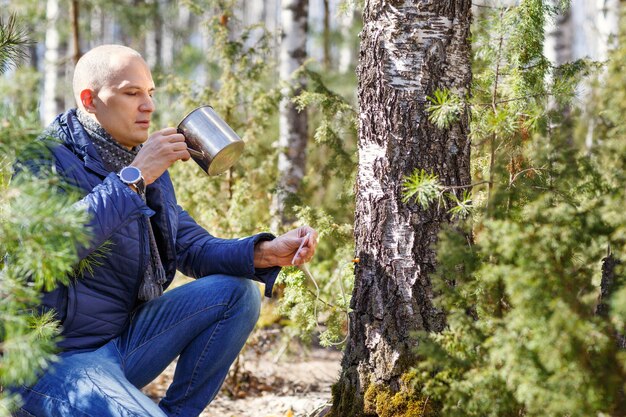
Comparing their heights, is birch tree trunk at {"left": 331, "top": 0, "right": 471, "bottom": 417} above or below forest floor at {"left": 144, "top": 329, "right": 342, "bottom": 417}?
above

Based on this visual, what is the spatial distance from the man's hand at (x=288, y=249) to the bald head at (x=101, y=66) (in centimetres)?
88

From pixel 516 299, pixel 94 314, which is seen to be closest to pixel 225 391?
pixel 94 314

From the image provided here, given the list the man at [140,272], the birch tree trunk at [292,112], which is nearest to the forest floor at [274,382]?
the man at [140,272]

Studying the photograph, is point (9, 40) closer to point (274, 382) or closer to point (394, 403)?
point (394, 403)

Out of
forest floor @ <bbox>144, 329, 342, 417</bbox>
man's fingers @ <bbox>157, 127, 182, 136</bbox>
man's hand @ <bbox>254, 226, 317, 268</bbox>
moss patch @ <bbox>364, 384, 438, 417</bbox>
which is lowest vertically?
forest floor @ <bbox>144, 329, 342, 417</bbox>

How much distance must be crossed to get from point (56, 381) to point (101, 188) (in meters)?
0.65

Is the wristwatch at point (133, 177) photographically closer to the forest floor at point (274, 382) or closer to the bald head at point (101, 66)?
the bald head at point (101, 66)

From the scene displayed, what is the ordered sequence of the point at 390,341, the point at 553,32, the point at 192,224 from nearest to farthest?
the point at 390,341 < the point at 192,224 < the point at 553,32

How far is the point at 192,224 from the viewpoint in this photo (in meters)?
3.00

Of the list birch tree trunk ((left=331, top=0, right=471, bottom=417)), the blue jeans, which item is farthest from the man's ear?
birch tree trunk ((left=331, top=0, right=471, bottom=417))

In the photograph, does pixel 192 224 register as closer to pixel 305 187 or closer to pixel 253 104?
pixel 253 104

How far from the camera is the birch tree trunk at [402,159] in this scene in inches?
94.9

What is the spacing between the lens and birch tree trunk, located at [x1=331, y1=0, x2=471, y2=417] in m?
2.41

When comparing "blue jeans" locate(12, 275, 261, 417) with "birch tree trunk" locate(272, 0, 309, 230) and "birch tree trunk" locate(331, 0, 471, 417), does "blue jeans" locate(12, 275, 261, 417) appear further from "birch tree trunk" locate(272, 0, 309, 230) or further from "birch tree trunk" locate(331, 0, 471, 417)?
"birch tree trunk" locate(272, 0, 309, 230)
